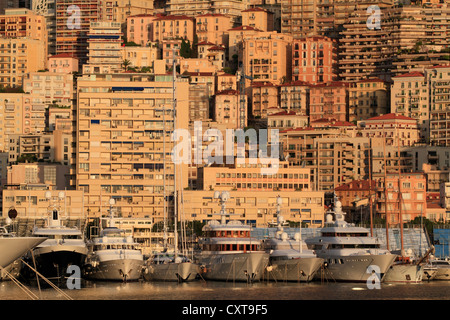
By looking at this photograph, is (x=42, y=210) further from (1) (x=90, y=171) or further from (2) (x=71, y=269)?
(2) (x=71, y=269)

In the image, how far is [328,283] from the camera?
3209 inches

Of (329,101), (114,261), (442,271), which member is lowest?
(442,271)

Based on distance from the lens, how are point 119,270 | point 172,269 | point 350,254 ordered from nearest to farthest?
point 172,269, point 119,270, point 350,254

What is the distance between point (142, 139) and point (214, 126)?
4124 centimetres

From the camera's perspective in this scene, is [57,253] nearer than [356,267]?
No

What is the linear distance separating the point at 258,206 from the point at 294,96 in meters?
57.8

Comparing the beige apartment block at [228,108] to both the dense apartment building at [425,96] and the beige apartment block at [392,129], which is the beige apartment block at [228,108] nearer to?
the beige apartment block at [392,129]

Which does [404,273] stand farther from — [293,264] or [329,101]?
[329,101]

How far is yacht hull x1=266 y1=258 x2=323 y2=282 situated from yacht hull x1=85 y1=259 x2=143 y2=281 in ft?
33.5

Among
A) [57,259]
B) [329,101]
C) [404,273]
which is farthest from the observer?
[329,101]

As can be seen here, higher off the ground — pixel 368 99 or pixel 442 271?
pixel 368 99

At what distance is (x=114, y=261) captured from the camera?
270 ft

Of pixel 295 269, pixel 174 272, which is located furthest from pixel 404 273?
pixel 174 272

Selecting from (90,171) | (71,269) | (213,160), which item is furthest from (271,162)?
(71,269)
